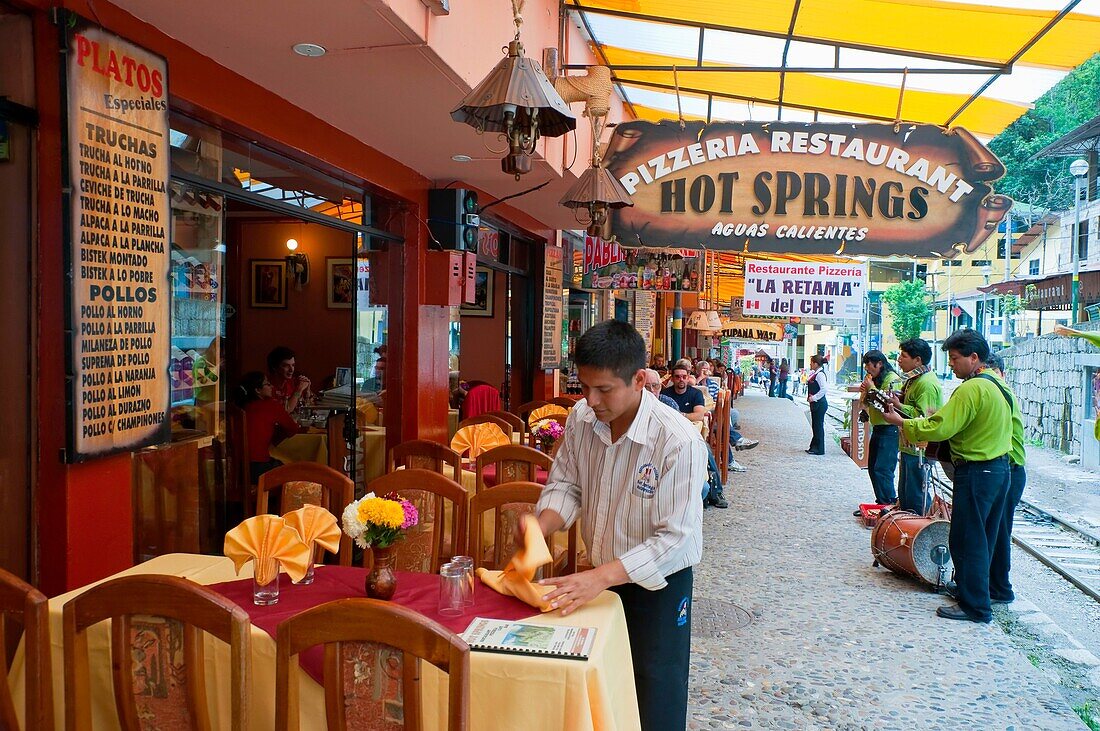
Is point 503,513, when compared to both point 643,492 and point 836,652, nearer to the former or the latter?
point 643,492

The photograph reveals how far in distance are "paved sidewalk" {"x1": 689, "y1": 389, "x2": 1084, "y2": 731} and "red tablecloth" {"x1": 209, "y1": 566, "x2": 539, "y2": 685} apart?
151 centimetres

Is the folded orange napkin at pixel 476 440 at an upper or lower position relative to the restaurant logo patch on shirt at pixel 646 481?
lower

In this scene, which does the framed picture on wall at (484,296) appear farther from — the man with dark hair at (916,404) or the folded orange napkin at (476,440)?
the man with dark hair at (916,404)

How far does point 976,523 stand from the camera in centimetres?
504

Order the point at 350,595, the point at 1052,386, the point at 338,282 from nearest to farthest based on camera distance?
1. the point at 350,595
2. the point at 338,282
3. the point at 1052,386

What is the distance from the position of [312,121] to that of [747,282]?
9849 millimetres

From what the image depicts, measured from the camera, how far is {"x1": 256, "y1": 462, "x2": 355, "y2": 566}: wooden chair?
3785mm

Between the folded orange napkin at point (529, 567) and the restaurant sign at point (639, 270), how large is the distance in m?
8.57

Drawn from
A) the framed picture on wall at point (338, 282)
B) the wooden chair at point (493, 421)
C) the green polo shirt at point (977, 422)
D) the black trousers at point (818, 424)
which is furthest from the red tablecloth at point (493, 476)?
the black trousers at point (818, 424)

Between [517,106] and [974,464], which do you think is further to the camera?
[974,464]

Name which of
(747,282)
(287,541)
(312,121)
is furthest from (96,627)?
(747,282)

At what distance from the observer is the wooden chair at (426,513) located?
12.4 feet

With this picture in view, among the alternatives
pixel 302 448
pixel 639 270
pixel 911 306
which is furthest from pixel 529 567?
pixel 911 306

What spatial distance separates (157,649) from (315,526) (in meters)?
0.87
